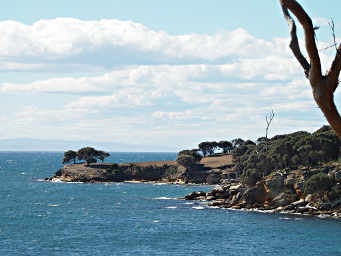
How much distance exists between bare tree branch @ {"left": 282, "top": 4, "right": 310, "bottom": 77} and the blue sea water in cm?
6501

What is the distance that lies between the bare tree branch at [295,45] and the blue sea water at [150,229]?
65.0 meters

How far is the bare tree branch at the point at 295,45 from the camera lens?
9422 mm

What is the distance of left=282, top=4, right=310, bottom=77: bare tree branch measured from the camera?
9422mm

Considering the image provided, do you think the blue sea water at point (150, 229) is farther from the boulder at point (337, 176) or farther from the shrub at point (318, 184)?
the boulder at point (337, 176)

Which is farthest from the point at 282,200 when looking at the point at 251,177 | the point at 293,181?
the point at 251,177

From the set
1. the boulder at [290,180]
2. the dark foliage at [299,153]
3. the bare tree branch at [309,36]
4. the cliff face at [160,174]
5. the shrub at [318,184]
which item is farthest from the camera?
the cliff face at [160,174]

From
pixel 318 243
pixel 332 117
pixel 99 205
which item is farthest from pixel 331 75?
pixel 99 205

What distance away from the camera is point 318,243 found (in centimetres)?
7756

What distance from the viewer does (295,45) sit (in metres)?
9.48

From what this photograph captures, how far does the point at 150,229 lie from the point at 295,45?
8410cm

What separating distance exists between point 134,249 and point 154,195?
71.3m

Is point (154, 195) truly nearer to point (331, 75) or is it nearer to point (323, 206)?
point (323, 206)

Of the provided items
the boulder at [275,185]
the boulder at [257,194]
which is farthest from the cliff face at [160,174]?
the boulder at [275,185]

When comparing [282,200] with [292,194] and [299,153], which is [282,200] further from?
[299,153]
